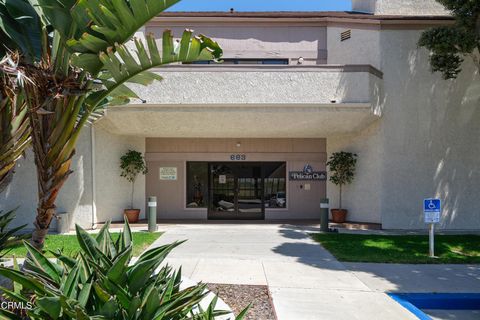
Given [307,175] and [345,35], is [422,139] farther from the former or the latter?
[345,35]

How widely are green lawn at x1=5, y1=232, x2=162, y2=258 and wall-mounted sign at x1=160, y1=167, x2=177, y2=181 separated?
13.9 feet

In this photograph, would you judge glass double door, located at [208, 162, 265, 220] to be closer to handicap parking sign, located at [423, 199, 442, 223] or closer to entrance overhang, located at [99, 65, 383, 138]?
entrance overhang, located at [99, 65, 383, 138]

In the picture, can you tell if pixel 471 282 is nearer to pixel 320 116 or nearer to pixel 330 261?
pixel 330 261

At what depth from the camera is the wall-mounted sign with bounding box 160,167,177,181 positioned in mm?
15070

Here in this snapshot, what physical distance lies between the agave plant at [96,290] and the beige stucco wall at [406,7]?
15438 mm

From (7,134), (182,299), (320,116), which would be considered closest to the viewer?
(182,299)

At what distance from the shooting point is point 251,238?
35.4ft

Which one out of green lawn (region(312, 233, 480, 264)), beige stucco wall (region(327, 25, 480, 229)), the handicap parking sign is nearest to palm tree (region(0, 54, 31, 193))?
green lawn (region(312, 233, 480, 264))

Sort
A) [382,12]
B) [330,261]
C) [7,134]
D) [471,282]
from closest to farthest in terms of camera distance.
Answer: [7,134] < [471,282] < [330,261] < [382,12]

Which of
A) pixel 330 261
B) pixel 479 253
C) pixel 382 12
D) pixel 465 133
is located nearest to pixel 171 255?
pixel 330 261

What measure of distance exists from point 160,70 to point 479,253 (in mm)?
10849

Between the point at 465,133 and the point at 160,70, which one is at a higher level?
the point at 160,70

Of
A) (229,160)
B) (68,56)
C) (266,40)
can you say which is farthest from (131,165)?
(68,56)

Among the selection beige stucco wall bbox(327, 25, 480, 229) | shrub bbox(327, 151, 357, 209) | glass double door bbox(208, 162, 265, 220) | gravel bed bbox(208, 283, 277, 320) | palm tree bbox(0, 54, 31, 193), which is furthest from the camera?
glass double door bbox(208, 162, 265, 220)
